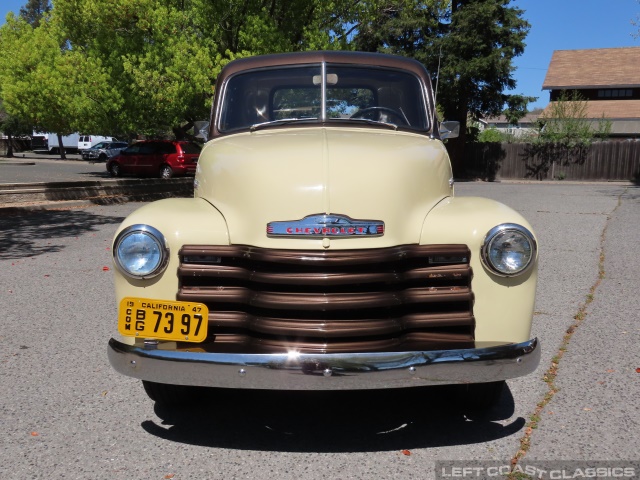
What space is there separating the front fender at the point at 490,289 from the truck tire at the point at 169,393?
1617mm

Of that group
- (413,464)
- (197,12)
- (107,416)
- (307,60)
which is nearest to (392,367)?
(413,464)

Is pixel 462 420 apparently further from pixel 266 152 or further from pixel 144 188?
pixel 144 188

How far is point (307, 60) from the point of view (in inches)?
187

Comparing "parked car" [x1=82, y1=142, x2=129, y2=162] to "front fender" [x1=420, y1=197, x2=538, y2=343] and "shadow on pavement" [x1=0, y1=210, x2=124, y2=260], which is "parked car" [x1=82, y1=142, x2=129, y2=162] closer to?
"shadow on pavement" [x1=0, y1=210, x2=124, y2=260]

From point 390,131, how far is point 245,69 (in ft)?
4.08

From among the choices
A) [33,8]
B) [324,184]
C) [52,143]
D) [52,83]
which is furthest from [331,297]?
[33,8]

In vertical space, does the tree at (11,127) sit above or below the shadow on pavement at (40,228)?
above

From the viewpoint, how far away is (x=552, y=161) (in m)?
34.8

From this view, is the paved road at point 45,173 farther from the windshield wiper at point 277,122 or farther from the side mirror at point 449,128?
the side mirror at point 449,128

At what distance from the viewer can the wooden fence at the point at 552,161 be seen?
3378 cm

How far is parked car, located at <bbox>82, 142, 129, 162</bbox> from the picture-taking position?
47.0 metres

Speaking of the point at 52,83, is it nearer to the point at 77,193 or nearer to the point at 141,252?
the point at 77,193

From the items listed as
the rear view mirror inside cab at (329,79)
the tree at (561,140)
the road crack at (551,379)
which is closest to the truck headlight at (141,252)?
the rear view mirror inside cab at (329,79)

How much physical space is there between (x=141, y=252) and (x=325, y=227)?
952 millimetres
